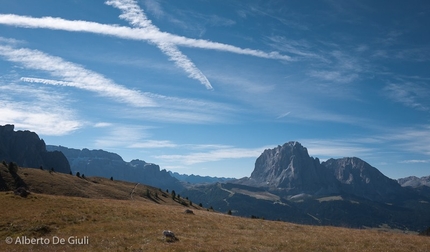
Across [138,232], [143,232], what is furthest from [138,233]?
[143,232]

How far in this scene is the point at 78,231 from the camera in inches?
1345

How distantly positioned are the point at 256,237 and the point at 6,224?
29.8m

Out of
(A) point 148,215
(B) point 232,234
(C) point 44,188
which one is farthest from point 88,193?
(B) point 232,234

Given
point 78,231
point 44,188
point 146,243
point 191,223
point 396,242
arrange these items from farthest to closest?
point 44,188, point 191,223, point 396,242, point 78,231, point 146,243

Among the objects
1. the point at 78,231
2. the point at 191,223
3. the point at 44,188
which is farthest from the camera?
the point at 44,188

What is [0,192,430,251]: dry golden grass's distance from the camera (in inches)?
1172

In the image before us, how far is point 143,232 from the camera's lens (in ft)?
112

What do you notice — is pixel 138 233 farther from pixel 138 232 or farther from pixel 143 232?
pixel 143 232

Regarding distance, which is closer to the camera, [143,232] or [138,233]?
[138,233]

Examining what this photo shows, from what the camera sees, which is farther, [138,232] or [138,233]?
[138,232]

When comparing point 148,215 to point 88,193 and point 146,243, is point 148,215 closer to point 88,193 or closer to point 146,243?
point 146,243

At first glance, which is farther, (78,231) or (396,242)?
(396,242)

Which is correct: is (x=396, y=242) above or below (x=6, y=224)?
above

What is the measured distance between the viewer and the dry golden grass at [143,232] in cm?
2977
